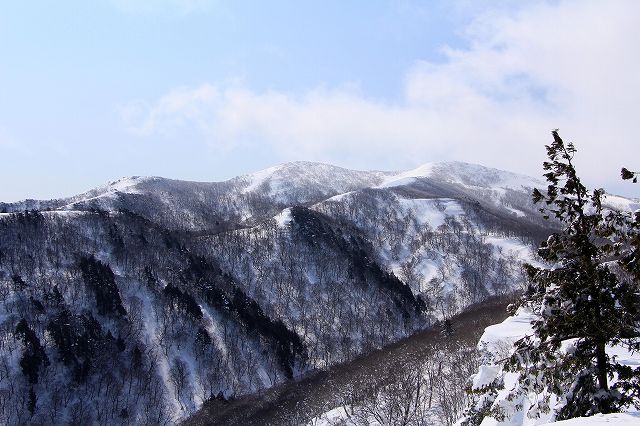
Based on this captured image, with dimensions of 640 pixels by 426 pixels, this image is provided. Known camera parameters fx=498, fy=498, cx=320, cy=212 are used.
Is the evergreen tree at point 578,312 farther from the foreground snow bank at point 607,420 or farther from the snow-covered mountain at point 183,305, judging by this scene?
the snow-covered mountain at point 183,305

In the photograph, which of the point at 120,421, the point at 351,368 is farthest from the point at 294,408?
the point at 120,421

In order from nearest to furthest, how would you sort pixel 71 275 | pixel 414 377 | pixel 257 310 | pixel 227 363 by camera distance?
pixel 414 377
pixel 227 363
pixel 71 275
pixel 257 310

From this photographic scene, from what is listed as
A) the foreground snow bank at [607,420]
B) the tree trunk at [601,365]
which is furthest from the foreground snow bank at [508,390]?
the tree trunk at [601,365]

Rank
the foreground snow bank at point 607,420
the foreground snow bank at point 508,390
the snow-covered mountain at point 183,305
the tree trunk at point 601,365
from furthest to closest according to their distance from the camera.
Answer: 1. the snow-covered mountain at point 183,305
2. the tree trunk at point 601,365
3. the foreground snow bank at point 508,390
4. the foreground snow bank at point 607,420

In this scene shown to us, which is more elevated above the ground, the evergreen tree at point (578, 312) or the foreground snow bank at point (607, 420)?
the evergreen tree at point (578, 312)

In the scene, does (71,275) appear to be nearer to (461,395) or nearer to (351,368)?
(351,368)

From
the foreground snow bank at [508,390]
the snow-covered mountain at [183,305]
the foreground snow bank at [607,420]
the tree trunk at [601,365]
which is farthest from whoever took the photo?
the snow-covered mountain at [183,305]

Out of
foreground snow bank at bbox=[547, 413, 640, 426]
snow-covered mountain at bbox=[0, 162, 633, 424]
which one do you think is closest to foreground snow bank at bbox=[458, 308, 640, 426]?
foreground snow bank at bbox=[547, 413, 640, 426]
